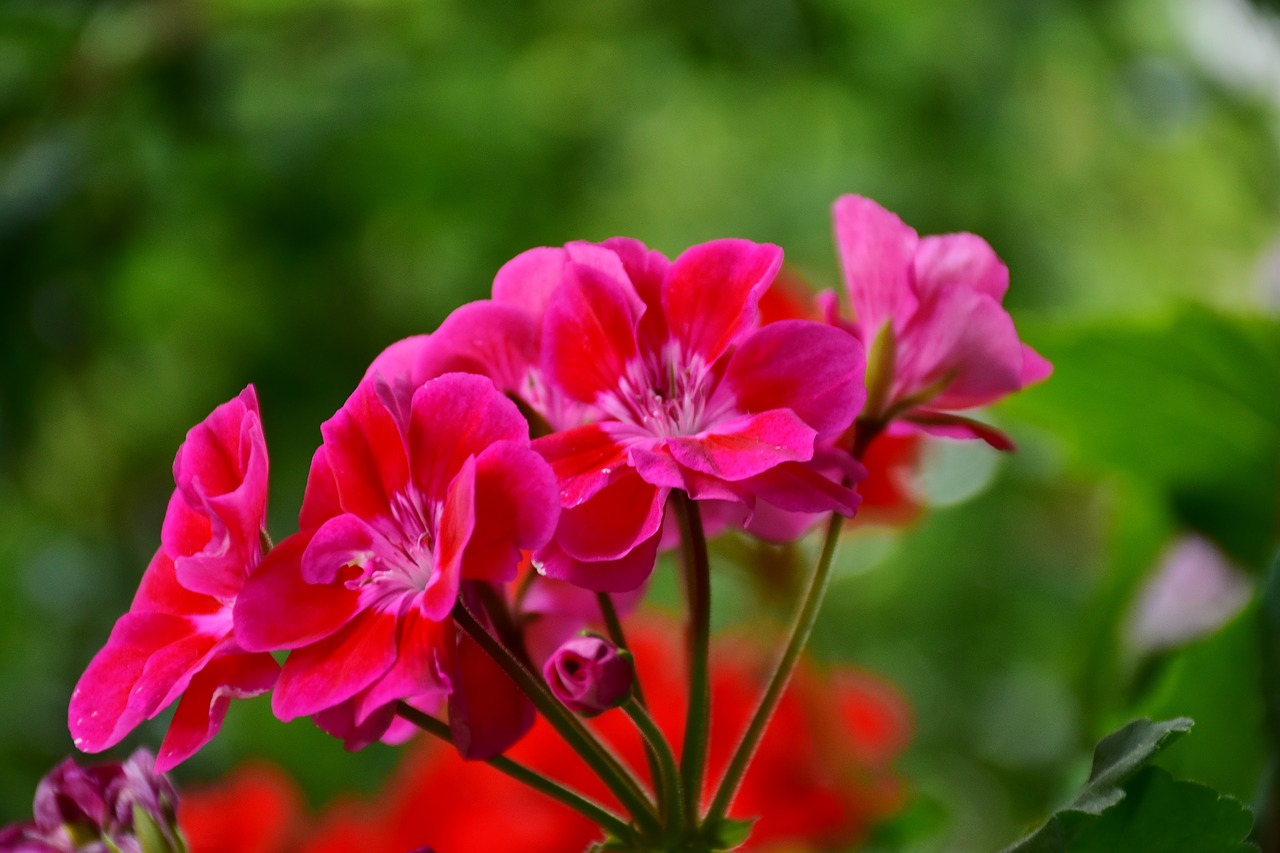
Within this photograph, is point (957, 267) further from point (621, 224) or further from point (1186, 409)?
point (621, 224)

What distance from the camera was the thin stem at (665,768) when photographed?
0.27 metres

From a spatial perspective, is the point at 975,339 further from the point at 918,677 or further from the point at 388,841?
the point at 918,677

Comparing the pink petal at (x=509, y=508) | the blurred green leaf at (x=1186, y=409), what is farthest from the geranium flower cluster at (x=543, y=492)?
the blurred green leaf at (x=1186, y=409)

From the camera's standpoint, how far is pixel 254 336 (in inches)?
41.1

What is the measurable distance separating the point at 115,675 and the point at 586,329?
0.42 feet

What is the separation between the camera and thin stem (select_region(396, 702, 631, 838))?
0.27m

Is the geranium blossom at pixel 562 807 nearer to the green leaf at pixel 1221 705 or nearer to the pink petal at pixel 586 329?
the green leaf at pixel 1221 705

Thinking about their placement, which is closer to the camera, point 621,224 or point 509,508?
point 509,508

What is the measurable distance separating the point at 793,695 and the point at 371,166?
0.57m

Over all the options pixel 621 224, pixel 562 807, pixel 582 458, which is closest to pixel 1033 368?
pixel 582 458

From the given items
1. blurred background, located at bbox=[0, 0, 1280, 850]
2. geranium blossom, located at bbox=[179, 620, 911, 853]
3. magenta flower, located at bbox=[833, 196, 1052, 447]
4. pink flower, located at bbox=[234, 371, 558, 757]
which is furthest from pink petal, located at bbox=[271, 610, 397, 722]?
blurred background, located at bbox=[0, 0, 1280, 850]

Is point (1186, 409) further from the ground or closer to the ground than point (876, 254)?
closer to the ground

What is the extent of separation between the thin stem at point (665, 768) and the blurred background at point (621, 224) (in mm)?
350

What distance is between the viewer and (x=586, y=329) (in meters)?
0.28
